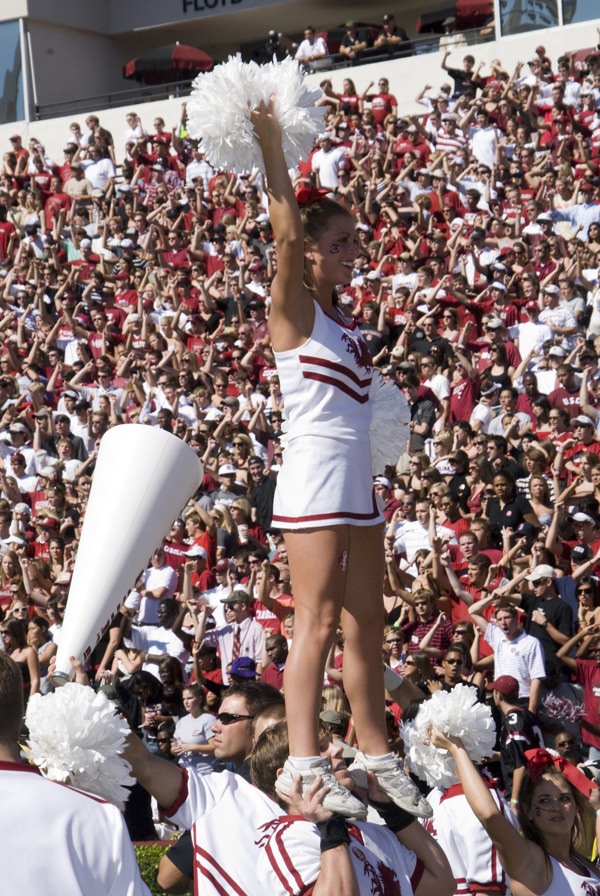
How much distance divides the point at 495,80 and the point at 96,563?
15.1 metres

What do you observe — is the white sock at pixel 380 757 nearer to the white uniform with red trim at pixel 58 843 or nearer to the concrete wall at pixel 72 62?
the white uniform with red trim at pixel 58 843

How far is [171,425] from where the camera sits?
36.6 feet

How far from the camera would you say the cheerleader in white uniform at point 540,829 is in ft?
11.7

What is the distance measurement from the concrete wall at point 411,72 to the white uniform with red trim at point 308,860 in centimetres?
1659

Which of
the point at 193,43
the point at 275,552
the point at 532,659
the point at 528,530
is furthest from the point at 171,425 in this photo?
the point at 193,43

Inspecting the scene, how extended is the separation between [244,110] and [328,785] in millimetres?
1682

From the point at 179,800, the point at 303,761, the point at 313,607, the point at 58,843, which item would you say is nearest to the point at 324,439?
the point at 313,607

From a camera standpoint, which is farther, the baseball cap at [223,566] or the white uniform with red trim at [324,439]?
the baseball cap at [223,566]

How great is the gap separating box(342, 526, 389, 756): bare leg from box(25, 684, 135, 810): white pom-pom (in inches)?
33.4

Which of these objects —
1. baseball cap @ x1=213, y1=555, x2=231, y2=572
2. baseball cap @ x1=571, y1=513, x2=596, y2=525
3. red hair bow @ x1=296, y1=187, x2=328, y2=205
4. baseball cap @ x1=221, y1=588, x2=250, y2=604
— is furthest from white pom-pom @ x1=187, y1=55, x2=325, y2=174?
baseball cap @ x1=213, y1=555, x2=231, y2=572

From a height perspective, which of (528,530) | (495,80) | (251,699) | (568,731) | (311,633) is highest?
(495,80)

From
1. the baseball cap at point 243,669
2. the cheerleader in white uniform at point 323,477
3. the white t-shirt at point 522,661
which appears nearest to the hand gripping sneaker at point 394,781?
the cheerleader in white uniform at point 323,477

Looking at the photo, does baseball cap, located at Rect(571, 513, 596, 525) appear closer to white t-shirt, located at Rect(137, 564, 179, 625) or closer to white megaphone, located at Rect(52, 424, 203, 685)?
white t-shirt, located at Rect(137, 564, 179, 625)

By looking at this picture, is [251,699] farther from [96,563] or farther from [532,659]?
[532,659]
